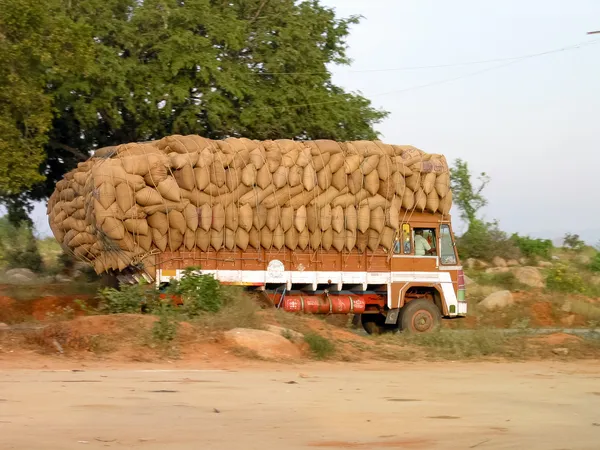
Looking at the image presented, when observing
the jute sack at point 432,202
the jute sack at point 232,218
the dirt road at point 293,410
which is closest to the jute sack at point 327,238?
the jute sack at point 232,218

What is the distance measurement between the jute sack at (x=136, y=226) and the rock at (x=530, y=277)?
16.7m

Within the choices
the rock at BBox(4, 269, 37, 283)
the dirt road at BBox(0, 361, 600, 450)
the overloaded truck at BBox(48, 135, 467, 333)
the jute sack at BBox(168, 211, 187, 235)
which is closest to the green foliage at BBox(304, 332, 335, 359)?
the dirt road at BBox(0, 361, 600, 450)

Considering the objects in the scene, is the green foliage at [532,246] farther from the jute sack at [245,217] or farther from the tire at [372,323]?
the jute sack at [245,217]

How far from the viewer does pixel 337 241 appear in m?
18.4

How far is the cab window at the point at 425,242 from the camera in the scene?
1912 cm

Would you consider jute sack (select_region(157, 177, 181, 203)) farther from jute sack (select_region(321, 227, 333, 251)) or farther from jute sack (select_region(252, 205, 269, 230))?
jute sack (select_region(321, 227, 333, 251))

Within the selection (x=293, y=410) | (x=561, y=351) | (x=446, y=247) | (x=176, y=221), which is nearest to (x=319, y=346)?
(x=176, y=221)

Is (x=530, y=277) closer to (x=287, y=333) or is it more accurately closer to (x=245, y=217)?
(x=245, y=217)

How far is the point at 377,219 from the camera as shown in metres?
18.5

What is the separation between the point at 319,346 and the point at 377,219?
4.31 m

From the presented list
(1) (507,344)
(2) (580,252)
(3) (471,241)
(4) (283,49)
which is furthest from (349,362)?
(2) (580,252)

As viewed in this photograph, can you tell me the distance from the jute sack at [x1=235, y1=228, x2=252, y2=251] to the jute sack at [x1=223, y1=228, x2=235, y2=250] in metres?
0.08

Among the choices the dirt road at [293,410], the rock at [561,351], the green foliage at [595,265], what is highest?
the green foliage at [595,265]

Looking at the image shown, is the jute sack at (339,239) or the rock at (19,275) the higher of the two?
the jute sack at (339,239)
